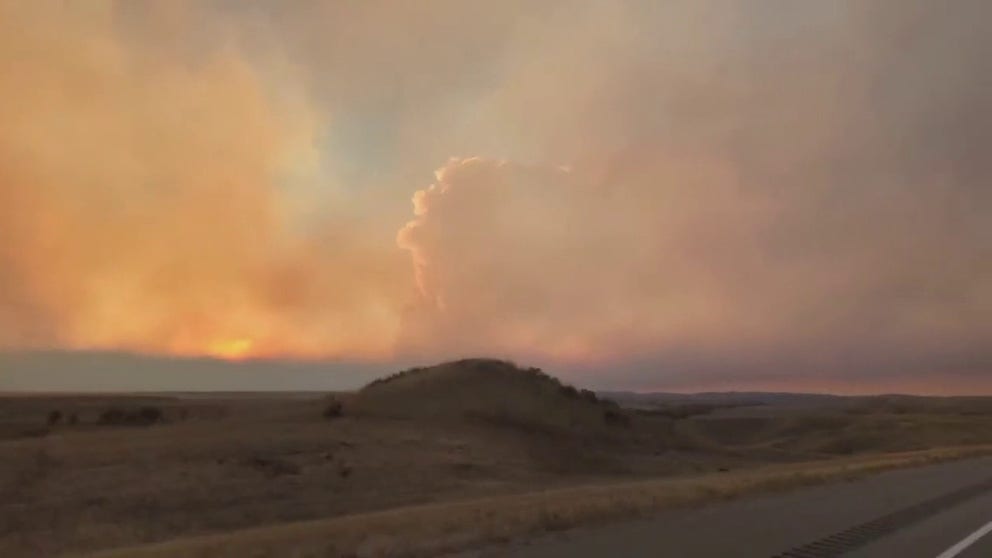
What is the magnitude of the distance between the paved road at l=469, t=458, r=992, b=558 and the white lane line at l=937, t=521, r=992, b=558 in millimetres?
112

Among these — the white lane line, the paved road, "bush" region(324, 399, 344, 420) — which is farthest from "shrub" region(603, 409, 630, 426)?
the white lane line

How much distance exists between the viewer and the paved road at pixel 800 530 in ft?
55.3

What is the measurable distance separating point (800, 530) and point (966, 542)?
10.0 ft

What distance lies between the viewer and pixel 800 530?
2055cm

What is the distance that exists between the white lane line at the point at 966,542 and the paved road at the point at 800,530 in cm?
11

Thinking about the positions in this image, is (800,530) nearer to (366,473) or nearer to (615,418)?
(366,473)

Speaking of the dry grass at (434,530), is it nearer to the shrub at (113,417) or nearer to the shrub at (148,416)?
the shrub at (148,416)

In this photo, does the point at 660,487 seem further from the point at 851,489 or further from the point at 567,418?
the point at 567,418

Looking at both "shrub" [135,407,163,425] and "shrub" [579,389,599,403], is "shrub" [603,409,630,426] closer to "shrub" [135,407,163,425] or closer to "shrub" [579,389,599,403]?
"shrub" [579,389,599,403]

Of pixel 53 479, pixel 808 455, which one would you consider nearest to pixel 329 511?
pixel 53 479

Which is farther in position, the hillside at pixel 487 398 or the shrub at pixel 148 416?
the shrub at pixel 148 416

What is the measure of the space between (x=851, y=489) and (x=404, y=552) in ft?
71.7

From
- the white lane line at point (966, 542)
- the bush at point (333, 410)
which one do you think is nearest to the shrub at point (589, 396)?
the bush at point (333, 410)

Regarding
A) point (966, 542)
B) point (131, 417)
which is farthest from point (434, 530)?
point (131, 417)
